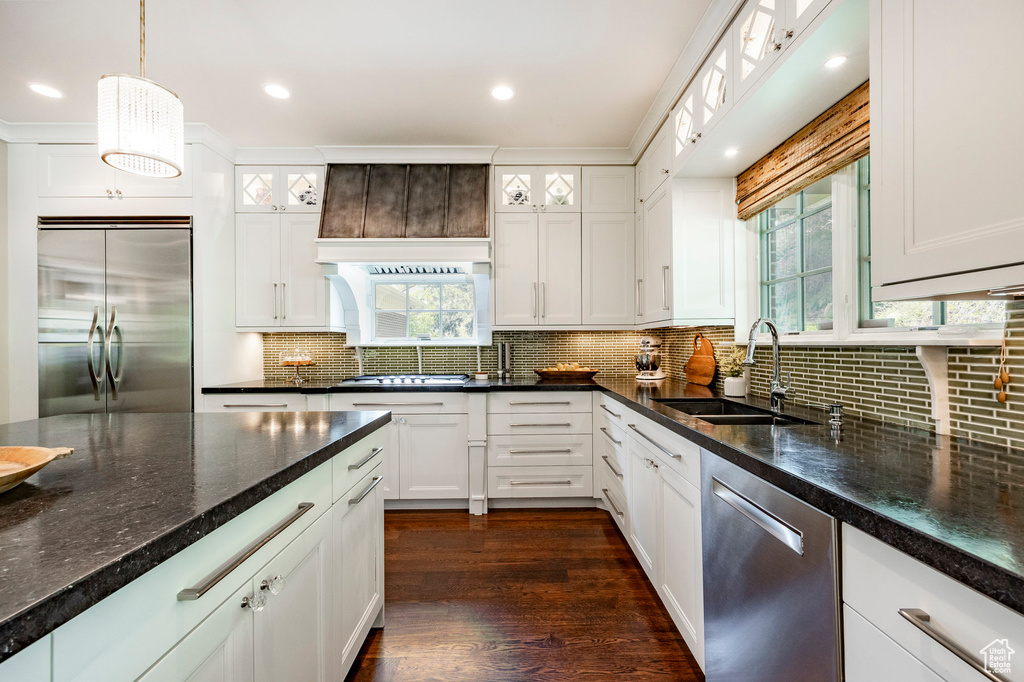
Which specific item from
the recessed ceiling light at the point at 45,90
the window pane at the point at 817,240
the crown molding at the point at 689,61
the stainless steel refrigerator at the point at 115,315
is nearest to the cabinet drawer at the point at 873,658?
the window pane at the point at 817,240

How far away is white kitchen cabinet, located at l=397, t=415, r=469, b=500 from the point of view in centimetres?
313

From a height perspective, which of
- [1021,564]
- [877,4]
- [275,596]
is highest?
[877,4]

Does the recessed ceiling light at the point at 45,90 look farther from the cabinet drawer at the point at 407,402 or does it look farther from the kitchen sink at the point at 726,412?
the kitchen sink at the point at 726,412

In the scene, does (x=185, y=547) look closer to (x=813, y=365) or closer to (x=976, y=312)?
(x=976, y=312)

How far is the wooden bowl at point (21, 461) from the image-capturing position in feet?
2.67

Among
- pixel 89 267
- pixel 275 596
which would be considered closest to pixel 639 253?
pixel 275 596

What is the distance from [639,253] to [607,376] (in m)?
1.05

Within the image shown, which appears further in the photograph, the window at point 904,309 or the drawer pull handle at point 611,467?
the drawer pull handle at point 611,467

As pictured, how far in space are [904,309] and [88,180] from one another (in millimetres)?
4685

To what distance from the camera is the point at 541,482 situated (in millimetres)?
3150

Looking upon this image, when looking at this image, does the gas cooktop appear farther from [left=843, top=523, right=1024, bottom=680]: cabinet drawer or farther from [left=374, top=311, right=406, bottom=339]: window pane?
[left=843, top=523, right=1024, bottom=680]: cabinet drawer

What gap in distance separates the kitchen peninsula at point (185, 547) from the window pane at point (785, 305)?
198 cm

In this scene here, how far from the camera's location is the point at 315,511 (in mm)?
1222

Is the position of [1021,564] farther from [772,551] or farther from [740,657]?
[740,657]
